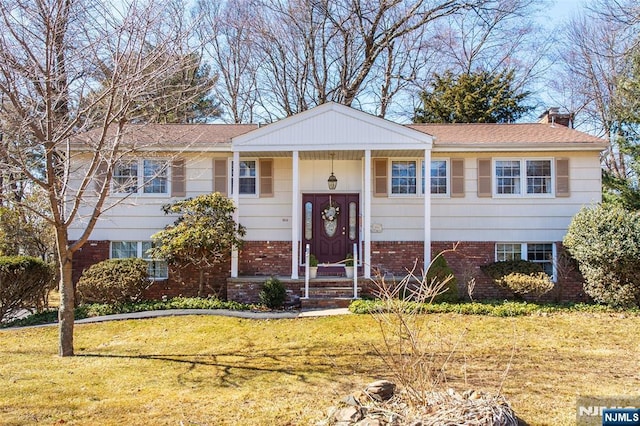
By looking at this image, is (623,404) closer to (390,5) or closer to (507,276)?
(507,276)

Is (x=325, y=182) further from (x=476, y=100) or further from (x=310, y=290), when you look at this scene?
(x=476, y=100)

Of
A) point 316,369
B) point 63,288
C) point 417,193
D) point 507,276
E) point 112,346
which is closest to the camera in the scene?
point 316,369

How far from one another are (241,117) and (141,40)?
1852 centimetres

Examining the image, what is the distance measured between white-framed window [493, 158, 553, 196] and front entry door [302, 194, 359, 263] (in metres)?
→ 3.84

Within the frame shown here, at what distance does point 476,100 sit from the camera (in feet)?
70.9

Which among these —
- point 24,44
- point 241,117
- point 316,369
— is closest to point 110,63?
point 24,44

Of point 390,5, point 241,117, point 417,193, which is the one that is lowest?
point 417,193

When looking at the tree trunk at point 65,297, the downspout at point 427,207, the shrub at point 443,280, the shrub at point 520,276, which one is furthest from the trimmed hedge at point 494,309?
the tree trunk at point 65,297

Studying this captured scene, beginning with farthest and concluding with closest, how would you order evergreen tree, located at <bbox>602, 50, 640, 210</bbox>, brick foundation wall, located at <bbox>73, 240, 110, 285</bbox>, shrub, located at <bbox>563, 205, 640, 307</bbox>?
evergreen tree, located at <bbox>602, 50, 640, 210</bbox> → brick foundation wall, located at <bbox>73, 240, 110, 285</bbox> → shrub, located at <bbox>563, 205, 640, 307</bbox>

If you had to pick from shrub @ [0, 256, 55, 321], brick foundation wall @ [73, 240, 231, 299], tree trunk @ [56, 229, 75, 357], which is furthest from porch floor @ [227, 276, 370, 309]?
tree trunk @ [56, 229, 75, 357]

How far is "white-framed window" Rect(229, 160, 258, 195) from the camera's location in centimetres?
1266

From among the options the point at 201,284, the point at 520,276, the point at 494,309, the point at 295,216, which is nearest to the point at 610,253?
the point at 520,276

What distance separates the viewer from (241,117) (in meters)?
24.7

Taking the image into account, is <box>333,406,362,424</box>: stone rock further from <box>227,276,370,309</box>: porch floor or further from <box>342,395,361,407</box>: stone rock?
<box>227,276,370,309</box>: porch floor
